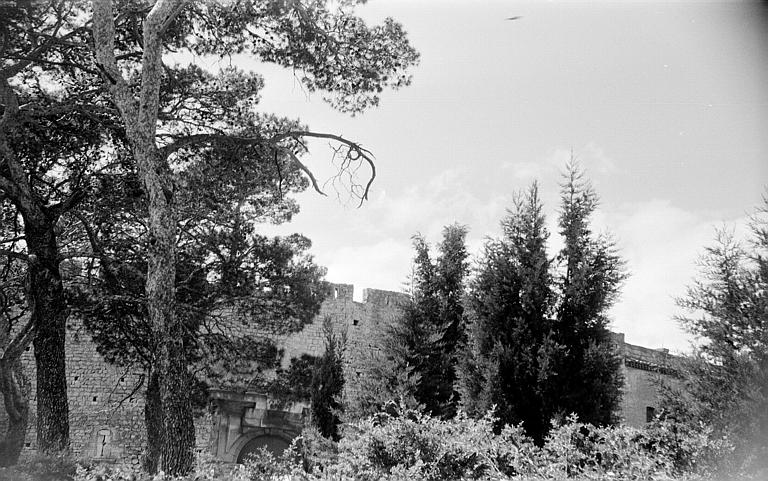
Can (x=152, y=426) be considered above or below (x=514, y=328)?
below

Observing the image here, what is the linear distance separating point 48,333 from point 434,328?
694 centimetres

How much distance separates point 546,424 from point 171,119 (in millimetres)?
6503

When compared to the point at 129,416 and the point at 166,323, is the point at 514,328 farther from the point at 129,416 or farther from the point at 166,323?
the point at 129,416

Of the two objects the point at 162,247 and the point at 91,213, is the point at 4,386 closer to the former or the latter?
the point at 91,213

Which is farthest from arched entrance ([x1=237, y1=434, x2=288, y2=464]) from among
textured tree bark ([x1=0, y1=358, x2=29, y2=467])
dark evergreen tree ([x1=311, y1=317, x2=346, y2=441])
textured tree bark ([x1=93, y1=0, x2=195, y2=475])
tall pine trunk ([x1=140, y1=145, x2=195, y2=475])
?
tall pine trunk ([x1=140, y1=145, x2=195, y2=475])

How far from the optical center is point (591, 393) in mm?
10383

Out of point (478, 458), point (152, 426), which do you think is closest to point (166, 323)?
point (478, 458)

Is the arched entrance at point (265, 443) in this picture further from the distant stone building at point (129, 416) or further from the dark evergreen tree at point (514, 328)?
the dark evergreen tree at point (514, 328)

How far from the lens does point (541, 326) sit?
10734 mm

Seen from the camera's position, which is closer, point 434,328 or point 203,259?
point 203,259

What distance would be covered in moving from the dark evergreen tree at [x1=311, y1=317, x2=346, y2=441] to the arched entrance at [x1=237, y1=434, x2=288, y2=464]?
2.36 meters

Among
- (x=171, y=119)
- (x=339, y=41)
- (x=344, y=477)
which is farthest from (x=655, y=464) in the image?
(x=171, y=119)

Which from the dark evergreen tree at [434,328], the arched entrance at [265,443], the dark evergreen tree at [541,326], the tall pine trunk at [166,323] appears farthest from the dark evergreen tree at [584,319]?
the arched entrance at [265,443]

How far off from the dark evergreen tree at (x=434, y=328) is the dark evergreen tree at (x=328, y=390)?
1.96 m
